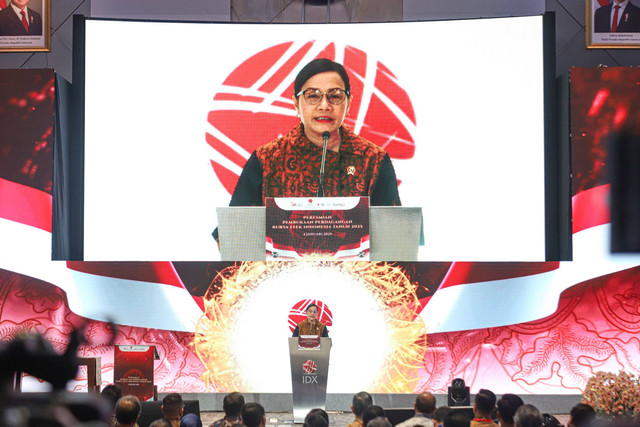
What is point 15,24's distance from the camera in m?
8.78

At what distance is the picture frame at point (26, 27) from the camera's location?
28.6ft

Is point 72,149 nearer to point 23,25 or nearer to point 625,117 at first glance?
point 23,25

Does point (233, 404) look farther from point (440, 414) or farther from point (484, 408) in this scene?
point (484, 408)

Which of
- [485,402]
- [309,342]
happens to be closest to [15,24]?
[309,342]

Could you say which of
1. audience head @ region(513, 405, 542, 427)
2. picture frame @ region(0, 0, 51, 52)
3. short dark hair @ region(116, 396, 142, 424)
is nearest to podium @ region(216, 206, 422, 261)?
short dark hair @ region(116, 396, 142, 424)

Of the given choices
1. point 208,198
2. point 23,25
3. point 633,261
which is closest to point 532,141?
point 633,261

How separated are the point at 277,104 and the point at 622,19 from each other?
4238 millimetres

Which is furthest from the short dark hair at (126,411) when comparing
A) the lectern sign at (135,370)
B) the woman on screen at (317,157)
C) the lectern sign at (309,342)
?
the woman on screen at (317,157)

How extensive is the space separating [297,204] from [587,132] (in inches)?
137

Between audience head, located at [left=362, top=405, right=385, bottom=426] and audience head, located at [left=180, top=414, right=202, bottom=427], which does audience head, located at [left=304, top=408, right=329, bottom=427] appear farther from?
audience head, located at [left=180, top=414, right=202, bottom=427]

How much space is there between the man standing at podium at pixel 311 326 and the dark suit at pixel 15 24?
511cm

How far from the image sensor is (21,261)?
7059 mm

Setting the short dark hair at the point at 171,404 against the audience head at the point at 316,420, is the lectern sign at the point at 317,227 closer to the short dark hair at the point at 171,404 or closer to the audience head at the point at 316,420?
the short dark hair at the point at 171,404

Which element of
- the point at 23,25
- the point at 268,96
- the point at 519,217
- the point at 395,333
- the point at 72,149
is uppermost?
the point at 23,25
